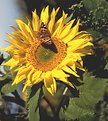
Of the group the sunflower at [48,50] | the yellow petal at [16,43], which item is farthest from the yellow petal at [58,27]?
the yellow petal at [16,43]

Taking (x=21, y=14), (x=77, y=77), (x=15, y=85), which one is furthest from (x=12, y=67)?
(x=21, y=14)

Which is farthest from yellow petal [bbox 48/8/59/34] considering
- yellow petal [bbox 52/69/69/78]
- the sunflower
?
yellow petal [bbox 52/69/69/78]

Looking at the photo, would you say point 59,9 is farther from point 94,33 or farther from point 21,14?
point 21,14

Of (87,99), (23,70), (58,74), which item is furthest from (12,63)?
(87,99)

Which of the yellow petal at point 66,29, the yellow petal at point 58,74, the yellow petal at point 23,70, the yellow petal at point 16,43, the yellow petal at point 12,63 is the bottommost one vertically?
the yellow petal at point 58,74

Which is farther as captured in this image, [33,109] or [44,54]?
[44,54]

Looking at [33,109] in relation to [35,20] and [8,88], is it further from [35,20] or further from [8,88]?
[35,20]

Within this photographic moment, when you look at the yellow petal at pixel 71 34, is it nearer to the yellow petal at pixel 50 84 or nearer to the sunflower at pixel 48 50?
the sunflower at pixel 48 50
